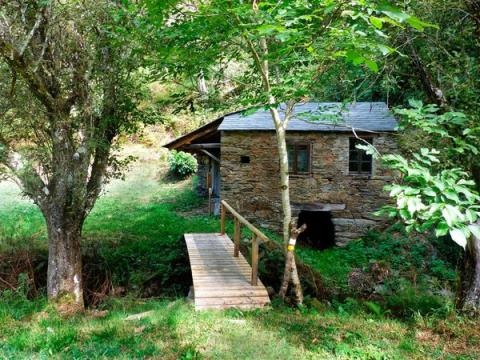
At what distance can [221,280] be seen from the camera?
6648 mm

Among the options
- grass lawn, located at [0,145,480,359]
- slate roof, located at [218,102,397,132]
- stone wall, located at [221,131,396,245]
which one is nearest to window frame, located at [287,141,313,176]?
stone wall, located at [221,131,396,245]

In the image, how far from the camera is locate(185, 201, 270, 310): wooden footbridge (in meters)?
5.96

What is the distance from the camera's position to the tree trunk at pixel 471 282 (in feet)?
17.3

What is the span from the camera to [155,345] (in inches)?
165

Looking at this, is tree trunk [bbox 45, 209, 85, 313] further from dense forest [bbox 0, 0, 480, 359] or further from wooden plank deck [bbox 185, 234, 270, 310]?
wooden plank deck [bbox 185, 234, 270, 310]

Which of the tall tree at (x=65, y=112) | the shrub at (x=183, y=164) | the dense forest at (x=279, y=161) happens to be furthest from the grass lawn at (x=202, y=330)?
the shrub at (x=183, y=164)

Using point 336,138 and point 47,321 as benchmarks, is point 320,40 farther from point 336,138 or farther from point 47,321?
point 336,138

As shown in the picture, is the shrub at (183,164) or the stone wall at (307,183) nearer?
the stone wall at (307,183)

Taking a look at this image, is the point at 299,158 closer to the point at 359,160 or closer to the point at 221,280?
the point at 359,160

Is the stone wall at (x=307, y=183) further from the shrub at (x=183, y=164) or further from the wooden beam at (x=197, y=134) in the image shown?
the shrub at (x=183, y=164)

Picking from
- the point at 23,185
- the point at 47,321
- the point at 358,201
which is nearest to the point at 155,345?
the point at 47,321

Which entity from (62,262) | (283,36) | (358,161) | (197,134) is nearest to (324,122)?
(358,161)

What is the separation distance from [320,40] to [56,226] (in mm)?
5506

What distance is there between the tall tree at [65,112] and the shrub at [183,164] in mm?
12344
